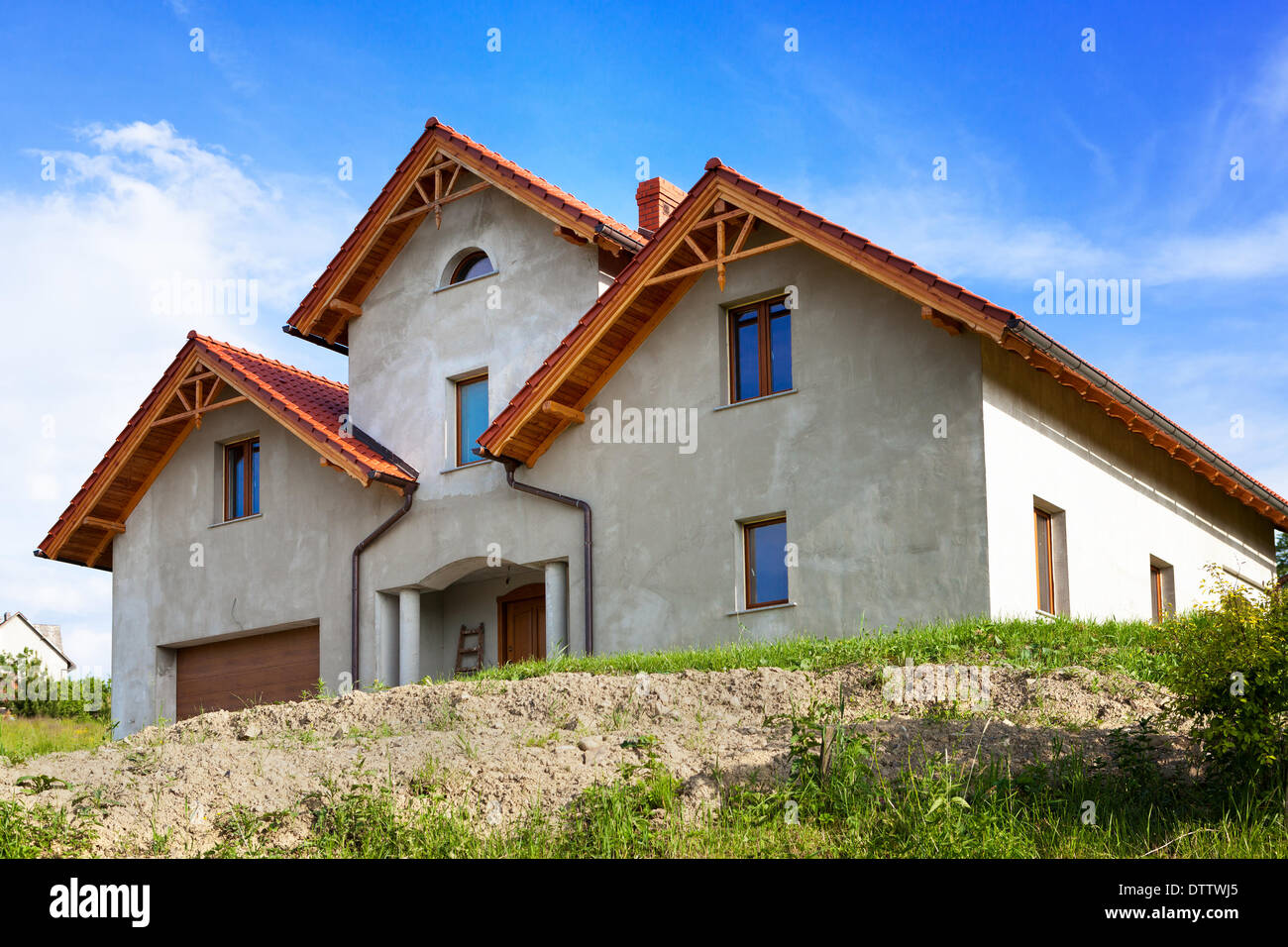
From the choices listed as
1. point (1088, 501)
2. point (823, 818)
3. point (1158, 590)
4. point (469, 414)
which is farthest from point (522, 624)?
point (823, 818)

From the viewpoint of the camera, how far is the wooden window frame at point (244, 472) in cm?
2367

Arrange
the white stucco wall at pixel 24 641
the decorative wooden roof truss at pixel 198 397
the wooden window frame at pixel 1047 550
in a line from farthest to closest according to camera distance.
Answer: the white stucco wall at pixel 24 641 < the decorative wooden roof truss at pixel 198 397 < the wooden window frame at pixel 1047 550

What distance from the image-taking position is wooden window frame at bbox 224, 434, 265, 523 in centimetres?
2367

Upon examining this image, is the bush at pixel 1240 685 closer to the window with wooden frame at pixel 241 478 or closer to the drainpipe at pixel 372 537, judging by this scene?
the drainpipe at pixel 372 537

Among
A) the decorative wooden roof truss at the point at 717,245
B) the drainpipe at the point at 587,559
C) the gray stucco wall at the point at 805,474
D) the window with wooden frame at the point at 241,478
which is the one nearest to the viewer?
the gray stucco wall at the point at 805,474

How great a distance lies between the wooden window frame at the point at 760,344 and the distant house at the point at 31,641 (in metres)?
57.8

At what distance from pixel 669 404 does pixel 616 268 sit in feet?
9.31

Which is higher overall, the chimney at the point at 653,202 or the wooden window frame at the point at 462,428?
the chimney at the point at 653,202

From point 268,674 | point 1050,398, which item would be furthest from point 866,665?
point 268,674

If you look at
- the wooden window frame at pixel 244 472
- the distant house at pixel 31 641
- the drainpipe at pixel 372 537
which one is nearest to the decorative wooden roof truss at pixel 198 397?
the wooden window frame at pixel 244 472

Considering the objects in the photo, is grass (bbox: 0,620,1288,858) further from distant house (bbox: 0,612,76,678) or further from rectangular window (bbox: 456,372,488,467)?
distant house (bbox: 0,612,76,678)

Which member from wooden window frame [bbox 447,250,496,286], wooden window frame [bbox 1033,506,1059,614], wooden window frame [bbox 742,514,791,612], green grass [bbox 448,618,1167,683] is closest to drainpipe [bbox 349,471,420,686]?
wooden window frame [bbox 447,250,496,286]

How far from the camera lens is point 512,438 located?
1994 centimetres

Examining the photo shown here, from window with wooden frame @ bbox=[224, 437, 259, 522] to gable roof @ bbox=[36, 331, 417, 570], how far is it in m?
0.79
